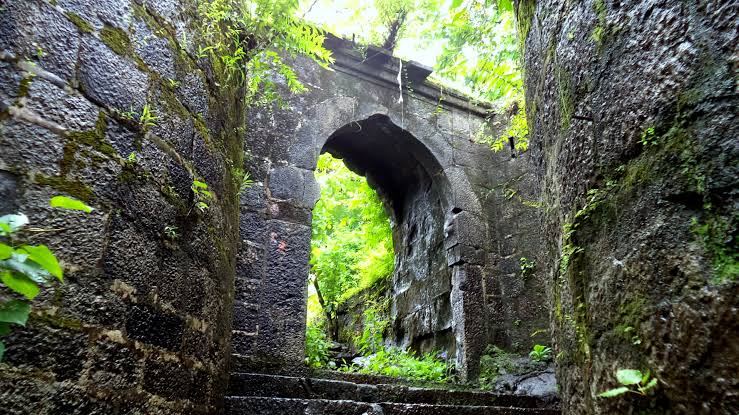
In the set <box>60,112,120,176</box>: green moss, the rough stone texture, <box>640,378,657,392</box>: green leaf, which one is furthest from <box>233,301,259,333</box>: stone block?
<box>640,378,657,392</box>: green leaf

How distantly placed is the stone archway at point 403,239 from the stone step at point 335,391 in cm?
45

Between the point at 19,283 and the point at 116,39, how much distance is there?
892mm

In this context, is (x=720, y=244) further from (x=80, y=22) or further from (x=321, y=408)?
(x=321, y=408)

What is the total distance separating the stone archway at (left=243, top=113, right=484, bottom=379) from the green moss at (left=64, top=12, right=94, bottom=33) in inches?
98.2

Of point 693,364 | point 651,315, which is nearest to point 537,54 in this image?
point 651,315

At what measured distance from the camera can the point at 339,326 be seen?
7.48 meters

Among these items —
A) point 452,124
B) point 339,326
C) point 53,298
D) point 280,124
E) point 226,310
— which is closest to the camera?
point 53,298

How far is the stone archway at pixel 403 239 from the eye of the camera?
3699 millimetres

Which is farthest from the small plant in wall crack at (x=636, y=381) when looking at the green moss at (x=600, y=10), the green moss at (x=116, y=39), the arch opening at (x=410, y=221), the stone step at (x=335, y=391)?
the arch opening at (x=410, y=221)

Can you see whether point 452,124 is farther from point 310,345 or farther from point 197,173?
point 197,173

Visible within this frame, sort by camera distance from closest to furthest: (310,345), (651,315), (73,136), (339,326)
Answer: (651,315)
(73,136)
(310,345)
(339,326)

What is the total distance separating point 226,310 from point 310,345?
1977 millimetres

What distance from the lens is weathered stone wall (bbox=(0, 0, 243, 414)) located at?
115 centimetres

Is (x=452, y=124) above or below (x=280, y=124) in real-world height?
above
